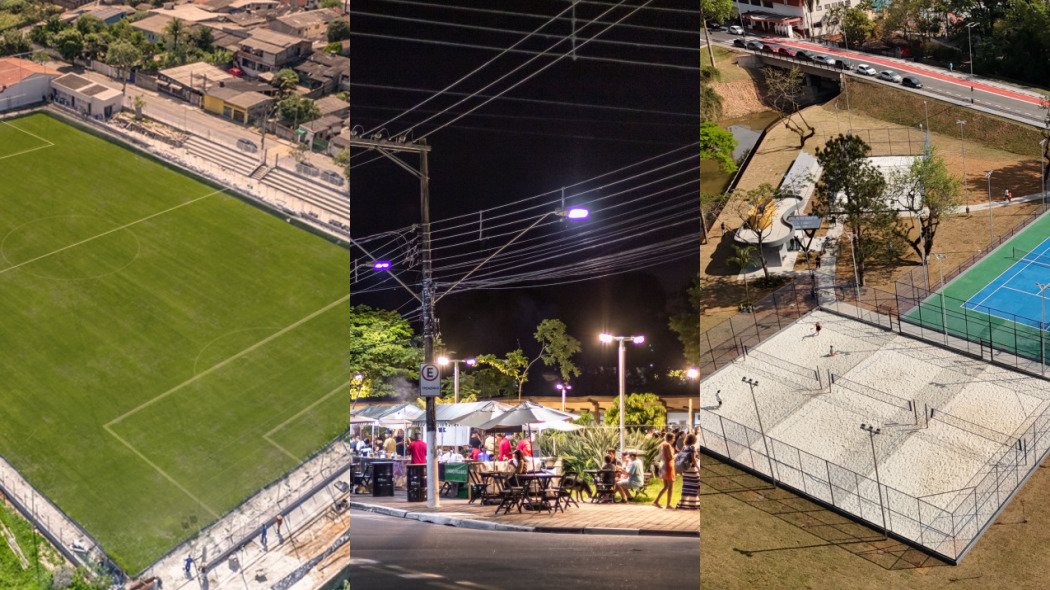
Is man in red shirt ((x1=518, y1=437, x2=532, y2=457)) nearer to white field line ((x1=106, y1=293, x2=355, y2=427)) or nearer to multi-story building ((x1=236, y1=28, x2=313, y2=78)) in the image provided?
white field line ((x1=106, y1=293, x2=355, y2=427))

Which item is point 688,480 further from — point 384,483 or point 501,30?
point 501,30

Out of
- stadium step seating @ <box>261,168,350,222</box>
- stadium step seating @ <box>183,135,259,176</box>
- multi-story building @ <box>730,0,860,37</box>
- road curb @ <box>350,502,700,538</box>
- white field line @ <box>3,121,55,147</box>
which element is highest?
multi-story building @ <box>730,0,860,37</box>

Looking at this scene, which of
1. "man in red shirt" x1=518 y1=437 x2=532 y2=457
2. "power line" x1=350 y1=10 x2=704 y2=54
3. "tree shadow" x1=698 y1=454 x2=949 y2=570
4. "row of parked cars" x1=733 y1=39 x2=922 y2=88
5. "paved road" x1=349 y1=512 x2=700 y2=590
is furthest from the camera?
"row of parked cars" x1=733 y1=39 x2=922 y2=88

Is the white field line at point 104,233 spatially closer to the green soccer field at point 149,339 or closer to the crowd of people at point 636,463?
the green soccer field at point 149,339

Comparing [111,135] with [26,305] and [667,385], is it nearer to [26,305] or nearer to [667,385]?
[26,305]

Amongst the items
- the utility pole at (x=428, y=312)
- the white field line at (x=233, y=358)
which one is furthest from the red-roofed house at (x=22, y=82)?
the utility pole at (x=428, y=312)

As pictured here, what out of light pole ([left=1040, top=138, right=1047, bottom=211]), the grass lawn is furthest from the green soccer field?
light pole ([left=1040, top=138, right=1047, bottom=211])

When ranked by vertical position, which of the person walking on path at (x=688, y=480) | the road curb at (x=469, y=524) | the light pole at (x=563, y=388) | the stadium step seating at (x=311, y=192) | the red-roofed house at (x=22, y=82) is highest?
the red-roofed house at (x=22, y=82)
